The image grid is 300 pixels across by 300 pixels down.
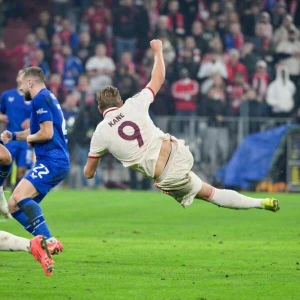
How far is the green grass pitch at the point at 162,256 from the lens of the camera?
8.70 metres

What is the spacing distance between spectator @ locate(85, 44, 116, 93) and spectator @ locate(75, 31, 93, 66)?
532 mm

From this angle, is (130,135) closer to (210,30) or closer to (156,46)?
(156,46)

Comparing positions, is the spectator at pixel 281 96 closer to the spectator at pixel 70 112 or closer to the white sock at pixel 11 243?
the spectator at pixel 70 112

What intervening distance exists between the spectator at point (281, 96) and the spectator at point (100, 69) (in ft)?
13.9

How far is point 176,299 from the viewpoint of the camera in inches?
320

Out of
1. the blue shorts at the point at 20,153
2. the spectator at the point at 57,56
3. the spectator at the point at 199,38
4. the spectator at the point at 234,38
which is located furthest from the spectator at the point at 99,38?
the blue shorts at the point at 20,153

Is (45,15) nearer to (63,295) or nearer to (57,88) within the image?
(57,88)

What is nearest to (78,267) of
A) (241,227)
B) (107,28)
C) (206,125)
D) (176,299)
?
(176,299)

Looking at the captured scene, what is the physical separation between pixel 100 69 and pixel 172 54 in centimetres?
194

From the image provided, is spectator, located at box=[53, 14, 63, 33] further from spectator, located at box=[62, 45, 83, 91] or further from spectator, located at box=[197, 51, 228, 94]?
spectator, located at box=[197, 51, 228, 94]

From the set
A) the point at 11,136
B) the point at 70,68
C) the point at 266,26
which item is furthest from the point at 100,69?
the point at 11,136

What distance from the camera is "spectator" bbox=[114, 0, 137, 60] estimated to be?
27.0 meters

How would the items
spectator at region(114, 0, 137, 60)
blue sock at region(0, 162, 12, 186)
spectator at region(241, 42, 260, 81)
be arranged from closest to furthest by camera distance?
blue sock at region(0, 162, 12, 186) → spectator at region(241, 42, 260, 81) → spectator at region(114, 0, 137, 60)

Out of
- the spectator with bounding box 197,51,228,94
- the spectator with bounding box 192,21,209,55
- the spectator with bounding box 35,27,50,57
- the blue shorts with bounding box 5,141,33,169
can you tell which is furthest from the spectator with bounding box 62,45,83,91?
the blue shorts with bounding box 5,141,33,169
